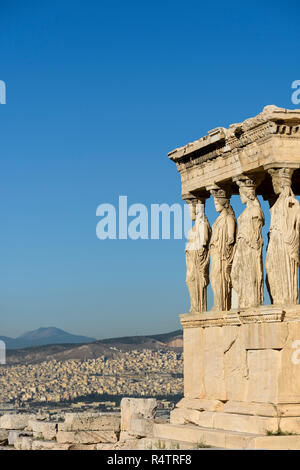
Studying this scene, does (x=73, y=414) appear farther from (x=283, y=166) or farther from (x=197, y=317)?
(x=283, y=166)

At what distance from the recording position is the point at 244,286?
15602mm

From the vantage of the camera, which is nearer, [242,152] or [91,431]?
[242,152]

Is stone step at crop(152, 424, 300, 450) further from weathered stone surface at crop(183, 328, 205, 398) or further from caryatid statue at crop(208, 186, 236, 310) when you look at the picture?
caryatid statue at crop(208, 186, 236, 310)

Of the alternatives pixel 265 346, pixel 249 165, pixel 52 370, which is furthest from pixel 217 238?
pixel 52 370

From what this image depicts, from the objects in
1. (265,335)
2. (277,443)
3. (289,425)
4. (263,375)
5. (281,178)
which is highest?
(281,178)

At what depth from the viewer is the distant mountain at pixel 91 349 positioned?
145 ft

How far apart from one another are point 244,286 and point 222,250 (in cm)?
129

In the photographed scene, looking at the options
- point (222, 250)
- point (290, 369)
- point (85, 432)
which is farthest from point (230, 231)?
point (85, 432)

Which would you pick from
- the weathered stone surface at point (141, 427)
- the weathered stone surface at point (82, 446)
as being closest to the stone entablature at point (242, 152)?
the weathered stone surface at point (141, 427)

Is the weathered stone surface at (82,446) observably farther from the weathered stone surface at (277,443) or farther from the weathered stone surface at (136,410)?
the weathered stone surface at (277,443)

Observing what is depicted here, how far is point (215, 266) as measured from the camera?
55.2 ft

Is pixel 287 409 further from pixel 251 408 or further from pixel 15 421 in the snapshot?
pixel 15 421

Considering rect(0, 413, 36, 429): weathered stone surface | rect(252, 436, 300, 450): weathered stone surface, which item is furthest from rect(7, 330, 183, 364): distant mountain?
rect(252, 436, 300, 450): weathered stone surface
